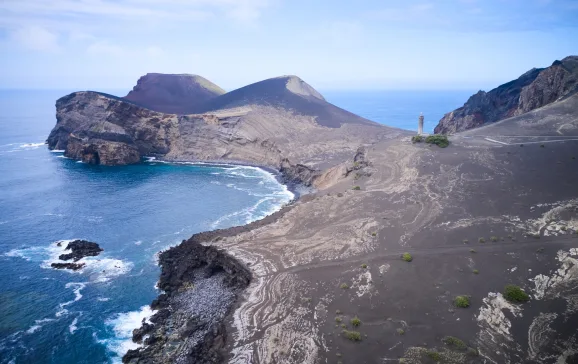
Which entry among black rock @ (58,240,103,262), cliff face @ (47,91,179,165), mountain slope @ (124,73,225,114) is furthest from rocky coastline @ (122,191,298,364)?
mountain slope @ (124,73,225,114)

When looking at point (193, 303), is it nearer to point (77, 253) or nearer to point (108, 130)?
point (77, 253)

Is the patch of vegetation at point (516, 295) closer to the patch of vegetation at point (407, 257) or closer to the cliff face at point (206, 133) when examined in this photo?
the patch of vegetation at point (407, 257)

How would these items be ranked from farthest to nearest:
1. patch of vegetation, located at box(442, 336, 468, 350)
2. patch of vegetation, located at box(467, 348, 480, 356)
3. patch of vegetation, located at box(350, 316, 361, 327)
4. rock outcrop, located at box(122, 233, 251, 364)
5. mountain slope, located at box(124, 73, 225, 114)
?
mountain slope, located at box(124, 73, 225, 114) < rock outcrop, located at box(122, 233, 251, 364) < patch of vegetation, located at box(350, 316, 361, 327) < patch of vegetation, located at box(442, 336, 468, 350) < patch of vegetation, located at box(467, 348, 480, 356)

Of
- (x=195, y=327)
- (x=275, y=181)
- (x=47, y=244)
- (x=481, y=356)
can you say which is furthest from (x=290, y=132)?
(x=481, y=356)

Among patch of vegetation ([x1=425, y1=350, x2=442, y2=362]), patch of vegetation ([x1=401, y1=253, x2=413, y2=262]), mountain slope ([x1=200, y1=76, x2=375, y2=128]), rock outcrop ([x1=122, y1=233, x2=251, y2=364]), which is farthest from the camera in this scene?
mountain slope ([x1=200, y1=76, x2=375, y2=128])

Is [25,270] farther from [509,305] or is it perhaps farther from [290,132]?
[290,132]

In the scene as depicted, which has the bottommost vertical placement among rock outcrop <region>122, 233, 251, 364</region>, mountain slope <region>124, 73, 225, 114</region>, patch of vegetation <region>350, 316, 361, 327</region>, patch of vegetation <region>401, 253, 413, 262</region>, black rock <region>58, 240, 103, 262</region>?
rock outcrop <region>122, 233, 251, 364</region>

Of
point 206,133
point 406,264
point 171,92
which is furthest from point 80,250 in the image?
point 171,92

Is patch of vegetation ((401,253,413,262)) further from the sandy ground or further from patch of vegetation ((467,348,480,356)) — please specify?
patch of vegetation ((467,348,480,356))
